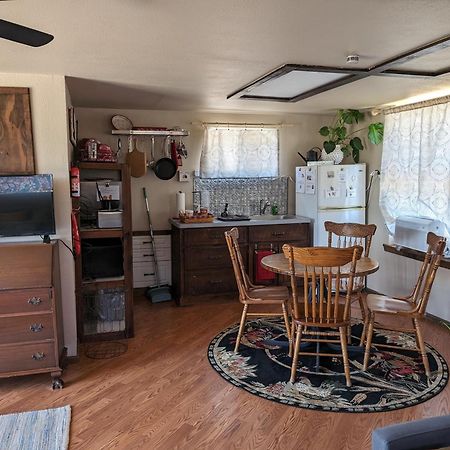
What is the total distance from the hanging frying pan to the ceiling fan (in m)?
3.26

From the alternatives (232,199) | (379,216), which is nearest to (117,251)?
(232,199)

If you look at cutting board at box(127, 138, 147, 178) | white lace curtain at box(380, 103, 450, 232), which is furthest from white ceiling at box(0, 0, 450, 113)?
cutting board at box(127, 138, 147, 178)

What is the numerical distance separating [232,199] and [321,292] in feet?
8.80

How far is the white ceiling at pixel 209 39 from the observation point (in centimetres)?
182

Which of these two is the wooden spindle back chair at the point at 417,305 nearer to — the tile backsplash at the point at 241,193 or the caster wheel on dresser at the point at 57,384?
the caster wheel on dresser at the point at 57,384

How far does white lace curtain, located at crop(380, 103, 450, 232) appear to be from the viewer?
157 inches

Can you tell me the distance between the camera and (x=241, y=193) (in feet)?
17.6

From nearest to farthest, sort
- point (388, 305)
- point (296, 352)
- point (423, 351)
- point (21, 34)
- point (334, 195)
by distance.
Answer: point (21, 34), point (296, 352), point (423, 351), point (388, 305), point (334, 195)

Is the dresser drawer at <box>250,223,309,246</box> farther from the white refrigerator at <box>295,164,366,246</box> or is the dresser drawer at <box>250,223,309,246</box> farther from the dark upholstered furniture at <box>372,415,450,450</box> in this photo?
the dark upholstered furniture at <box>372,415,450,450</box>

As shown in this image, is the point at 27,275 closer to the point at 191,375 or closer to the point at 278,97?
the point at 191,375

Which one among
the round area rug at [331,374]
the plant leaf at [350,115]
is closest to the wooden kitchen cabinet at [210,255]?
the round area rug at [331,374]

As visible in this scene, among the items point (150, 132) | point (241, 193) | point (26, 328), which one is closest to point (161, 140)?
point (150, 132)

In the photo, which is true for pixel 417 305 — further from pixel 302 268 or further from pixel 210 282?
pixel 210 282

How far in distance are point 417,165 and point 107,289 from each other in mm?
3138
